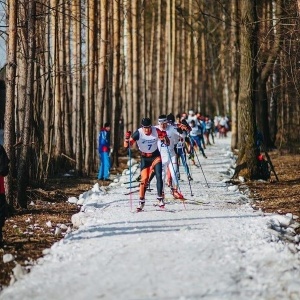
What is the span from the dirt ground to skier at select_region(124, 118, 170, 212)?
6.24 feet

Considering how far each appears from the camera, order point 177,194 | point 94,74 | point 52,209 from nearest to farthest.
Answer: point 52,209
point 177,194
point 94,74

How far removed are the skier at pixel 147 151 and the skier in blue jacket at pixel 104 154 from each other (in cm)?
847

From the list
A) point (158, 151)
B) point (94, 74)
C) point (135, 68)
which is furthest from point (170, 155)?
point (135, 68)

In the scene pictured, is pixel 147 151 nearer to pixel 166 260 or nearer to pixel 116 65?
pixel 166 260

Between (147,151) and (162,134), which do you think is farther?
(162,134)

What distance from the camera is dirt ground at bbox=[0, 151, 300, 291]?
12055mm

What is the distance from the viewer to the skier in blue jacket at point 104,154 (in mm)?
24859

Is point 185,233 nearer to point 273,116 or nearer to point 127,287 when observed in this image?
point 127,287

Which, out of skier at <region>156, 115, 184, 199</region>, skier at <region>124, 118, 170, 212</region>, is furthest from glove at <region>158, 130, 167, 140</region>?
skier at <region>124, 118, 170, 212</region>

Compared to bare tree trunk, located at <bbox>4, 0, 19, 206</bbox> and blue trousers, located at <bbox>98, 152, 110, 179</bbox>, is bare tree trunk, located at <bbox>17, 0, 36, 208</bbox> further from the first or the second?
blue trousers, located at <bbox>98, 152, 110, 179</bbox>

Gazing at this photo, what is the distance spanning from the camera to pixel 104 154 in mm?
24828

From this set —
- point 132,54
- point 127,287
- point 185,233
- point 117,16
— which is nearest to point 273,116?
point 132,54

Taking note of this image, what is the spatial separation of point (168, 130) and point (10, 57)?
450 centimetres

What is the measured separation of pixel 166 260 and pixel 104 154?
1467 centimetres
